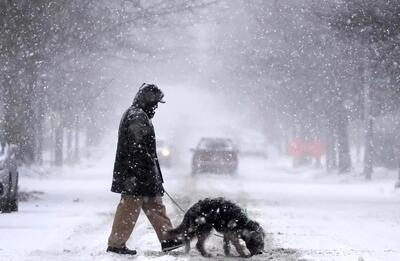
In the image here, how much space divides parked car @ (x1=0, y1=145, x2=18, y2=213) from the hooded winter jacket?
6764 mm

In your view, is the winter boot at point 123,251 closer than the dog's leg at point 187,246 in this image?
Yes

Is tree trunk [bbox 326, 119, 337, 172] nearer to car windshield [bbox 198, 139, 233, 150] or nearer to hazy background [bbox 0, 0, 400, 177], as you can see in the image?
hazy background [bbox 0, 0, 400, 177]

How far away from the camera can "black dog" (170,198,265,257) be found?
9180mm

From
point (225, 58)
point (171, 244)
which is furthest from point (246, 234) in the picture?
point (225, 58)

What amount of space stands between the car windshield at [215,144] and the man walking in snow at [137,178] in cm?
2410

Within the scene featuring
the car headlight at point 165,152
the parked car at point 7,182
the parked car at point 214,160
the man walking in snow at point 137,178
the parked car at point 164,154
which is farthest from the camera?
the car headlight at point 165,152

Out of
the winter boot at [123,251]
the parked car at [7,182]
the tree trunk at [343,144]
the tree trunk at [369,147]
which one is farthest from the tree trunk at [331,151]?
the winter boot at [123,251]

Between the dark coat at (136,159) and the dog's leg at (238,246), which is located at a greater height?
the dark coat at (136,159)

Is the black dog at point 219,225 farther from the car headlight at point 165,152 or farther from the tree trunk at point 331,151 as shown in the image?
the car headlight at point 165,152

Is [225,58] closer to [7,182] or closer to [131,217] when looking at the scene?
[7,182]

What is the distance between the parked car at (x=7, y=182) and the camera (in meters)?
15.6

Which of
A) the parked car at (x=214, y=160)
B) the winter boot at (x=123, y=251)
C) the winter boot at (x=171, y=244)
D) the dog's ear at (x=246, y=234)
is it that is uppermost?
the parked car at (x=214, y=160)

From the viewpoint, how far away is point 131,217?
9.29 m

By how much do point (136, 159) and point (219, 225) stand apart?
1194mm
